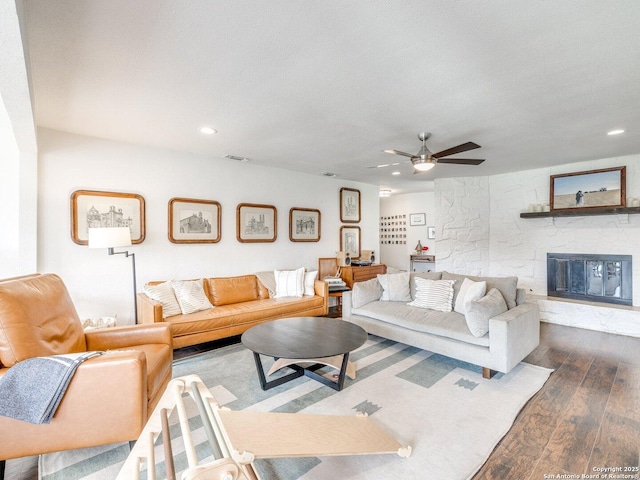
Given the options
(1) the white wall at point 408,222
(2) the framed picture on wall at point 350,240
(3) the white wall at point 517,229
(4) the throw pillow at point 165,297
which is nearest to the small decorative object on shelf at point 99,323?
(4) the throw pillow at point 165,297

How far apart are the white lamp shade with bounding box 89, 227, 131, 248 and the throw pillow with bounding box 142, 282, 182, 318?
0.62 meters

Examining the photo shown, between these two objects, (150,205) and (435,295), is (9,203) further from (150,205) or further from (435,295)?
(435,295)

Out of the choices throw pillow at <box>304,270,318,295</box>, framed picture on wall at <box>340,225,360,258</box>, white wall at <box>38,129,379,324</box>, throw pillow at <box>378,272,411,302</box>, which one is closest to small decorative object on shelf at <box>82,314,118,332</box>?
white wall at <box>38,129,379,324</box>

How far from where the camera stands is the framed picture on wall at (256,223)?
15.1 feet

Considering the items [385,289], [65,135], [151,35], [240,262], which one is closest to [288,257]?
[240,262]

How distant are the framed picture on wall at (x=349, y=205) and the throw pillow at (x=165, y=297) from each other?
3426 mm

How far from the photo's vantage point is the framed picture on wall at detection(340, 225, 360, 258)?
6027 mm

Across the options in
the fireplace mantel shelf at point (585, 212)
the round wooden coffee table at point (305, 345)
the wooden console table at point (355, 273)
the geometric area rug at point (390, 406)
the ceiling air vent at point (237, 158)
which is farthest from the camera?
the wooden console table at point (355, 273)

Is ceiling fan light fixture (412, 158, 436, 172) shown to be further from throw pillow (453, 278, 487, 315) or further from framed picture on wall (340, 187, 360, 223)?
framed picture on wall (340, 187, 360, 223)

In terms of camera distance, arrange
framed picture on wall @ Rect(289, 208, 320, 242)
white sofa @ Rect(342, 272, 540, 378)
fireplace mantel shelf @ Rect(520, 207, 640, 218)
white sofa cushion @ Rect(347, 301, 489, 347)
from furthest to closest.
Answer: framed picture on wall @ Rect(289, 208, 320, 242) → fireplace mantel shelf @ Rect(520, 207, 640, 218) → white sofa cushion @ Rect(347, 301, 489, 347) → white sofa @ Rect(342, 272, 540, 378)

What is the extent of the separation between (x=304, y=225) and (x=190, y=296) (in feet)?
7.83

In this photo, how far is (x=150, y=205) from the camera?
3836 mm

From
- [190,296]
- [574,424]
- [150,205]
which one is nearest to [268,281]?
[190,296]

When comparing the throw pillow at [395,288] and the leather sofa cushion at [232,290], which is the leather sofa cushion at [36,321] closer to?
the leather sofa cushion at [232,290]
